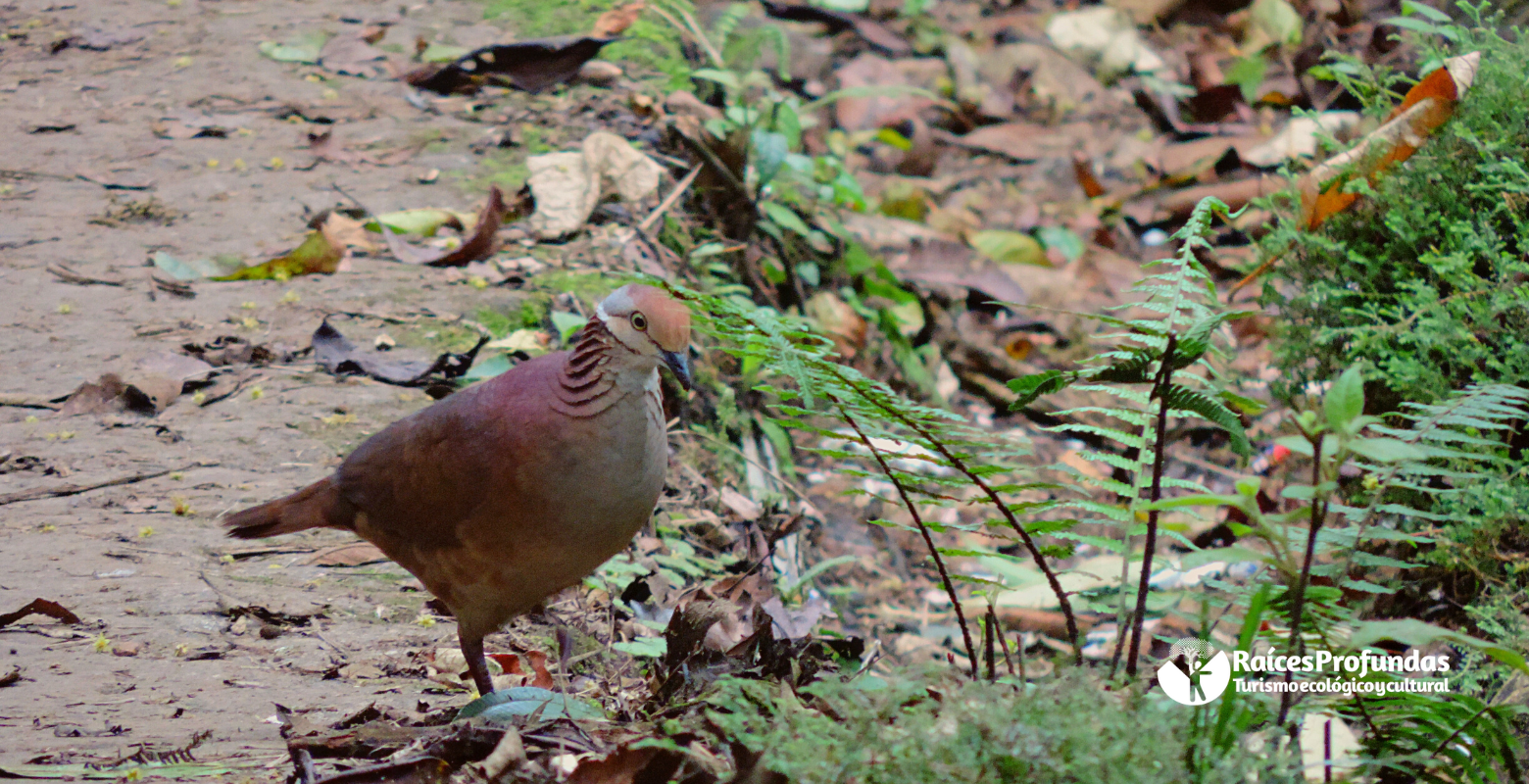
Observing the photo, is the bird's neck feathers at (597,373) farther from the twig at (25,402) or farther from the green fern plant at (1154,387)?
the twig at (25,402)

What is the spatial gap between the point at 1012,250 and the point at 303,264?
3.59 m

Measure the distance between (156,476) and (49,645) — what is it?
2.92ft

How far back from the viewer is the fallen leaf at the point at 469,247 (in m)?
4.39

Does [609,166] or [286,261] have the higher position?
[609,166]

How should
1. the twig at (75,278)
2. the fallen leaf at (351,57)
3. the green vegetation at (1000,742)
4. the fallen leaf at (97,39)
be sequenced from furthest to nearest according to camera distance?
the fallen leaf at (97,39) < the fallen leaf at (351,57) < the twig at (75,278) < the green vegetation at (1000,742)

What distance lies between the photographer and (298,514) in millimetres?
2725

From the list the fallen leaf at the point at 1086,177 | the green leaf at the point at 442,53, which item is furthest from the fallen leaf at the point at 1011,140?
the green leaf at the point at 442,53

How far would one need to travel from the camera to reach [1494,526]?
248 centimetres

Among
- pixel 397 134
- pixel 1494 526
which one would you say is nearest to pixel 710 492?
pixel 1494 526

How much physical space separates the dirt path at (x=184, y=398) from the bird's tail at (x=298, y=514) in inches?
7.2

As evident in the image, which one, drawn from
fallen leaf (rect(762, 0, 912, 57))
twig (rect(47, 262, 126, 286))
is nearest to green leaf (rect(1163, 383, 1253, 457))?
twig (rect(47, 262, 126, 286))

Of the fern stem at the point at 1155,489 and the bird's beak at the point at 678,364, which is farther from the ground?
the fern stem at the point at 1155,489

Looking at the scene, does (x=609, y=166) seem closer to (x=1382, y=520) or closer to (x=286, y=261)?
(x=286, y=261)

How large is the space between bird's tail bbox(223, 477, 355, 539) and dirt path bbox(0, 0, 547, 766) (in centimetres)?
18
